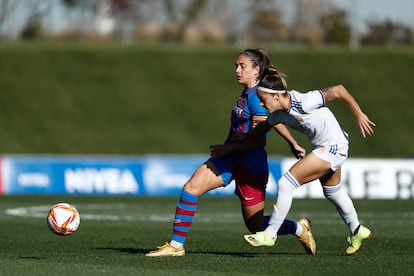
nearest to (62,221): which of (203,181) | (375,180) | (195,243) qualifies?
(203,181)

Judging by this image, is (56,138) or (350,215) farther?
(56,138)

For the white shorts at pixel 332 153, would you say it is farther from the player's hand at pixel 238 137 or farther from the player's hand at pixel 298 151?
the player's hand at pixel 238 137

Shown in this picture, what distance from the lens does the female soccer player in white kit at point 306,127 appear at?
984 centimetres

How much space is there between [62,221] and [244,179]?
78.5 inches

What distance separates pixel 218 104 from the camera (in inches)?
1542

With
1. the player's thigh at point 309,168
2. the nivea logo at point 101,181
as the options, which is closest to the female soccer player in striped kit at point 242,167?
the player's thigh at point 309,168

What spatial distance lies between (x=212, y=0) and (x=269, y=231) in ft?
95.4

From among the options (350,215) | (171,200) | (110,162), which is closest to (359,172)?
(171,200)

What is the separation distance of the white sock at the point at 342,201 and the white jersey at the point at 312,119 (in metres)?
0.62

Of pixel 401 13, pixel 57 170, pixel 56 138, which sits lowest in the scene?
pixel 56 138

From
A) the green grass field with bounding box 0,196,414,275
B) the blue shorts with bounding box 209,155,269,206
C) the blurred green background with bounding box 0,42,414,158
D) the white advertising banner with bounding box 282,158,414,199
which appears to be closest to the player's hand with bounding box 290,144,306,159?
the blue shorts with bounding box 209,155,269,206

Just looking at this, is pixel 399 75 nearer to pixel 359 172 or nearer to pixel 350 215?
pixel 359 172

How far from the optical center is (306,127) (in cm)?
1004

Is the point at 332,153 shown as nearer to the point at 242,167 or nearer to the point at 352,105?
the point at 352,105
